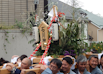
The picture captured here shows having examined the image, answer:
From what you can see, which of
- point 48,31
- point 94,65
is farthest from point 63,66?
point 48,31

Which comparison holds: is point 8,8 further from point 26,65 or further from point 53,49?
point 26,65

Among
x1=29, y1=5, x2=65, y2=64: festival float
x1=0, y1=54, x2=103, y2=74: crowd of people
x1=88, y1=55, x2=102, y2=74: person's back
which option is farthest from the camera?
x1=29, y1=5, x2=65, y2=64: festival float

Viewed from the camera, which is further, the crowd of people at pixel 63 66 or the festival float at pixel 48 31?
the festival float at pixel 48 31

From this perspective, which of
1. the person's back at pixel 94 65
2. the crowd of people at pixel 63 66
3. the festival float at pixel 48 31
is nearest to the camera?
the crowd of people at pixel 63 66

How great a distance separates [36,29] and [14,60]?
1.03 metres

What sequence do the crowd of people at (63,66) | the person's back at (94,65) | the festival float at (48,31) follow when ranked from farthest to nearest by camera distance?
the festival float at (48,31) → the person's back at (94,65) → the crowd of people at (63,66)

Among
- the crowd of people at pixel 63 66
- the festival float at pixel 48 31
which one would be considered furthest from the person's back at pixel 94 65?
the festival float at pixel 48 31

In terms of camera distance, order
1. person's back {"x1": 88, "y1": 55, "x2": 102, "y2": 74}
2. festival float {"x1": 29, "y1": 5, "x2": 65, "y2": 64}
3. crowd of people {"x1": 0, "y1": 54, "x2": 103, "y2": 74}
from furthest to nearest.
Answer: festival float {"x1": 29, "y1": 5, "x2": 65, "y2": 64} < person's back {"x1": 88, "y1": 55, "x2": 102, "y2": 74} < crowd of people {"x1": 0, "y1": 54, "x2": 103, "y2": 74}

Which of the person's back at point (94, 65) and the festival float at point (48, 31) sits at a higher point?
the festival float at point (48, 31)

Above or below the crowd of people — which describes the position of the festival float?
above

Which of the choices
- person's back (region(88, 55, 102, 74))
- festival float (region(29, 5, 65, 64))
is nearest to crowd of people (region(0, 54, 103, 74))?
person's back (region(88, 55, 102, 74))

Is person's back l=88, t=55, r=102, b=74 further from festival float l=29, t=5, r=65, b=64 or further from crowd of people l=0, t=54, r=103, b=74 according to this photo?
festival float l=29, t=5, r=65, b=64

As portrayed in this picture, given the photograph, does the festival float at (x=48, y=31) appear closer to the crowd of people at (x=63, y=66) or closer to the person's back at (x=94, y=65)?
the crowd of people at (x=63, y=66)

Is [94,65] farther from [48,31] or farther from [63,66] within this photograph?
[48,31]
